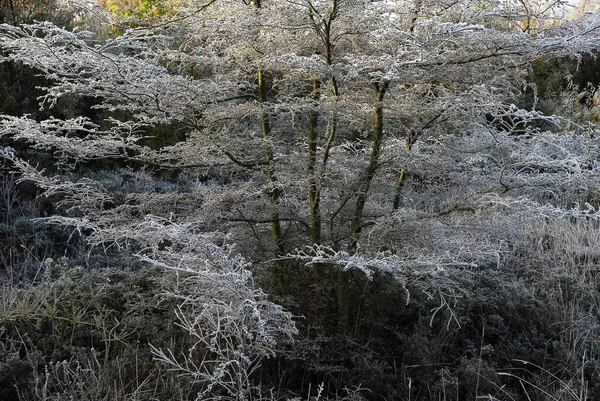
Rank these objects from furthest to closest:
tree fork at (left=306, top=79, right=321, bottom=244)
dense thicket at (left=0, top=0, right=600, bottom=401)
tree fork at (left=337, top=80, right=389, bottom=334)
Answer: tree fork at (left=306, top=79, right=321, bottom=244)
tree fork at (left=337, top=80, right=389, bottom=334)
dense thicket at (left=0, top=0, right=600, bottom=401)

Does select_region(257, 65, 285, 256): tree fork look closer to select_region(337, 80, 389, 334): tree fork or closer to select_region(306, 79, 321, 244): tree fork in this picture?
select_region(306, 79, 321, 244): tree fork

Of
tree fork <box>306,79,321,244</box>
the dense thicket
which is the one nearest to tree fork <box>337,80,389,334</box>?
the dense thicket

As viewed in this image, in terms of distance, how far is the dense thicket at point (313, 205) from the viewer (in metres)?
2.60

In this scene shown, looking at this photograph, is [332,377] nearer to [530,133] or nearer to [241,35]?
[530,133]

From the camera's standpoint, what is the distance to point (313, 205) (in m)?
3.20

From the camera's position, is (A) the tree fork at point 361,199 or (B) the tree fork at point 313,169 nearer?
(A) the tree fork at point 361,199

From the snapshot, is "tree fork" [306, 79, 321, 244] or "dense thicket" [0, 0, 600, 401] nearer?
"dense thicket" [0, 0, 600, 401]

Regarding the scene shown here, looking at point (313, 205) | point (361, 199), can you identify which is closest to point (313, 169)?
point (313, 205)

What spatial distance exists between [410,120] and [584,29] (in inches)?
36.8

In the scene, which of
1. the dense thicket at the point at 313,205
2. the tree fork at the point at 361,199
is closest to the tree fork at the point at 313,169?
the dense thicket at the point at 313,205

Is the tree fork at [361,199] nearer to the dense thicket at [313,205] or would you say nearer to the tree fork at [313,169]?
the dense thicket at [313,205]

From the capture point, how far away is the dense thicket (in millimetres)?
2602

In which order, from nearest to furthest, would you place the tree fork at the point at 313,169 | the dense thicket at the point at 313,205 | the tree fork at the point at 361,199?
the dense thicket at the point at 313,205
the tree fork at the point at 361,199
the tree fork at the point at 313,169

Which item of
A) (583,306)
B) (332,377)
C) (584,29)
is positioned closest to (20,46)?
(332,377)
